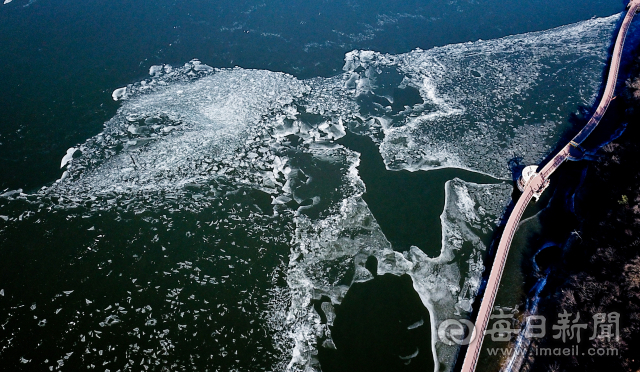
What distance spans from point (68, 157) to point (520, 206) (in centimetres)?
2345

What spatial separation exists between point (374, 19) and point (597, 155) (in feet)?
67.3

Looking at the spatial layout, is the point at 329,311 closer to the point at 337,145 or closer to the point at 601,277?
the point at 337,145

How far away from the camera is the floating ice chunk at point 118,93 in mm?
25234

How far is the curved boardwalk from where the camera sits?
14664 mm

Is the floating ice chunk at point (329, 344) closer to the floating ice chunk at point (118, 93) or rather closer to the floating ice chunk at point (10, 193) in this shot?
the floating ice chunk at point (10, 193)

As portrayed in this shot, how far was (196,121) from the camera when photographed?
24.0 meters

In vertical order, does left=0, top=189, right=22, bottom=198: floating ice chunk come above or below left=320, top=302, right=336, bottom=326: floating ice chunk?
above

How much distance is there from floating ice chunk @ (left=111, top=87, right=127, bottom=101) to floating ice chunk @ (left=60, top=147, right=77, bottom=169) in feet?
15.8

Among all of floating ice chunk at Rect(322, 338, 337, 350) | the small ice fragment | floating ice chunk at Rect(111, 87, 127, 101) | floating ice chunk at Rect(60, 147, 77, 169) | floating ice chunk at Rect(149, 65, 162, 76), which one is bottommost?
the small ice fragment

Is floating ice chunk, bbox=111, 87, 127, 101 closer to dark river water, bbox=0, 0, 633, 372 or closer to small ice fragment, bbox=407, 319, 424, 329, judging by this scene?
dark river water, bbox=0, 0, 633, 372

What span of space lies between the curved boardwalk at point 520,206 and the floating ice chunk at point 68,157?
841 inches

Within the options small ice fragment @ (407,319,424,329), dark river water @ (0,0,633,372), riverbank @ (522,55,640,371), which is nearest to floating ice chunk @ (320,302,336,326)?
dark river water @ (0,0,633,372)

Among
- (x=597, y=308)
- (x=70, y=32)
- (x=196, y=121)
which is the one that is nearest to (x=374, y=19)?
(x=196, y=121)

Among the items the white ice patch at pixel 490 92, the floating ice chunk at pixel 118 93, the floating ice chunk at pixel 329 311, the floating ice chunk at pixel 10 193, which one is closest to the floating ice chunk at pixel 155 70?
the floating ice chunk at pixel 118 93
